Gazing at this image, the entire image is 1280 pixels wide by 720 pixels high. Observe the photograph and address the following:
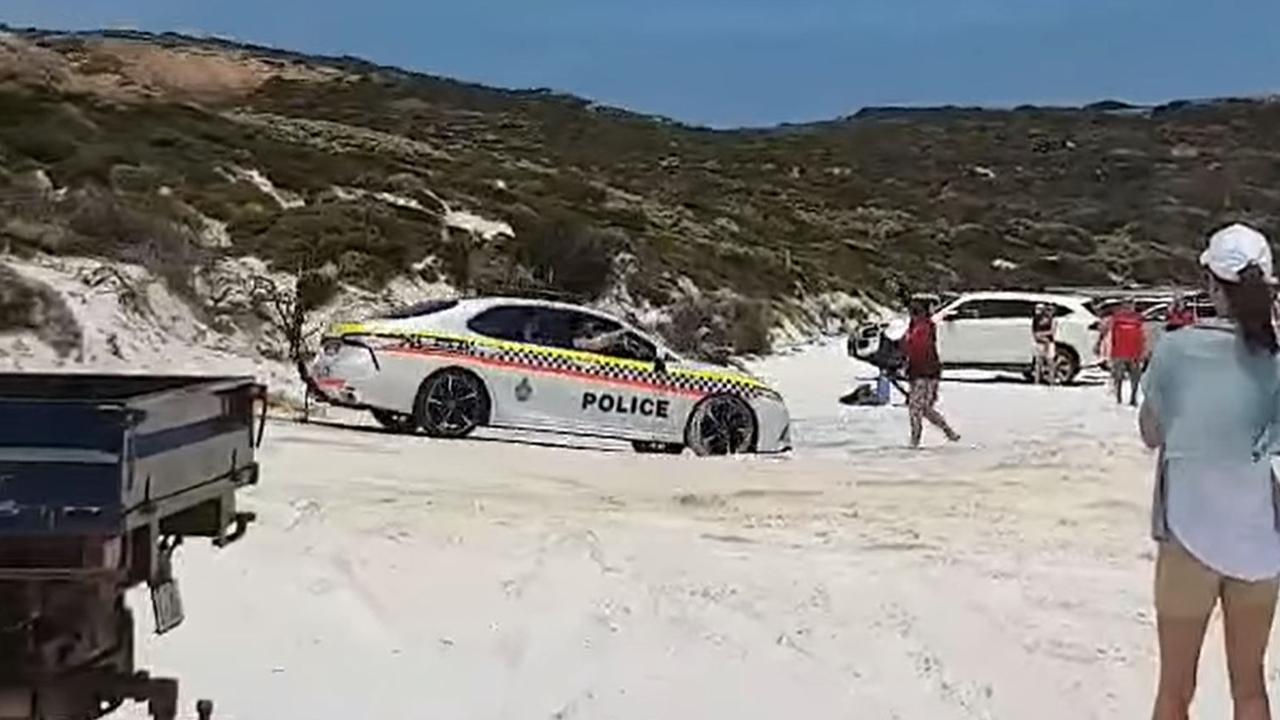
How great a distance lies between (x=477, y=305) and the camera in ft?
63.1

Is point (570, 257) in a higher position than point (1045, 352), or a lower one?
higher

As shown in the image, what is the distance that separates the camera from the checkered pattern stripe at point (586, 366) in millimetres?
18938

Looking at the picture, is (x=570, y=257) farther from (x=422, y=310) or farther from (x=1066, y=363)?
(x=422, y=310)

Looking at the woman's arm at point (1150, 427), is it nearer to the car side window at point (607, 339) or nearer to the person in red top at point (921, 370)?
the car side window at point (607, 339)

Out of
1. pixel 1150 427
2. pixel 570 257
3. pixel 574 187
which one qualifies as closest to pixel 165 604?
pixel 1150 427

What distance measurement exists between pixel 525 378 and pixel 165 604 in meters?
12.7

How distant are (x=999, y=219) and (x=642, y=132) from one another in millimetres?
23780

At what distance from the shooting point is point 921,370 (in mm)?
20797

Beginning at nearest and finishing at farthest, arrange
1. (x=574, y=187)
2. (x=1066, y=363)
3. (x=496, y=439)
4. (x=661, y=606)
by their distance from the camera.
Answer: (x=661, y=606) < (x=496, y=439) < (x=1066, y=363) < (x=574, y=187)

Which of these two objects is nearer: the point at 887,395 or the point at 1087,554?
the point at 1087,554

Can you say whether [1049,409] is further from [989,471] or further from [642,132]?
[642,132]

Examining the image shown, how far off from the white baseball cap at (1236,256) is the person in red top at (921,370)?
47.6 ft

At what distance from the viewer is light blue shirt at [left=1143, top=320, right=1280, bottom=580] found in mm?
6094

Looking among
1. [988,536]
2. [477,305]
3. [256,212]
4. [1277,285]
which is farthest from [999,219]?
[1277,285]
